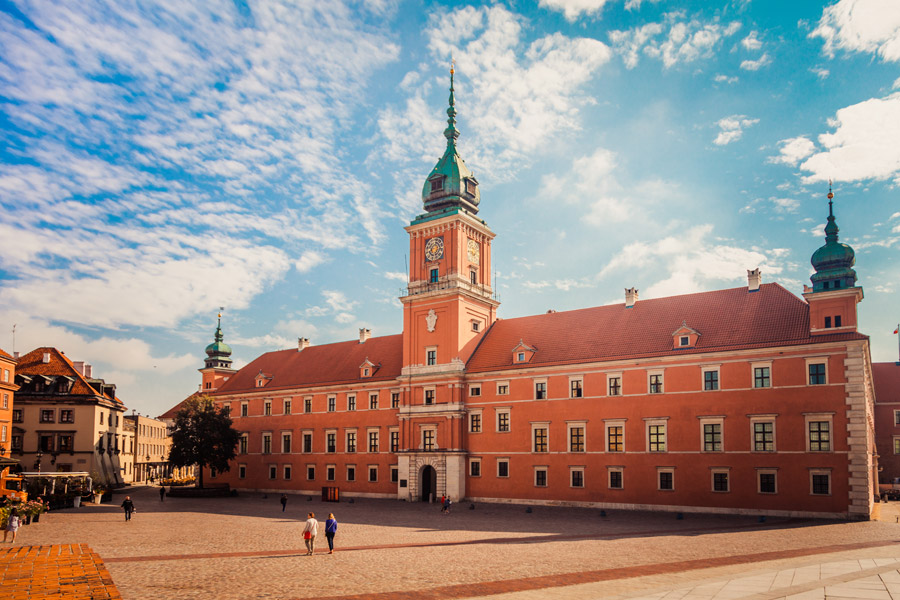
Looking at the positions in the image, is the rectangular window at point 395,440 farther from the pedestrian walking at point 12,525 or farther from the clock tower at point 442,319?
the pedestrian walking at point 12,525

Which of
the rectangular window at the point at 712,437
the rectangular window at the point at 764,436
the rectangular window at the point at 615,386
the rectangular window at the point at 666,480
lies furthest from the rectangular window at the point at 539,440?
the rectangular window at the point at 764,436

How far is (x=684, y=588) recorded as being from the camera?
1653 cm

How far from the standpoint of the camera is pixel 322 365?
227ft

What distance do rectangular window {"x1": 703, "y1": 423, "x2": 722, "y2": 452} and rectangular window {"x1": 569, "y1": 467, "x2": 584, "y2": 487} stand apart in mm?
8691

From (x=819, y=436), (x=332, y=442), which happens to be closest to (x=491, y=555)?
(x=819, y=436)

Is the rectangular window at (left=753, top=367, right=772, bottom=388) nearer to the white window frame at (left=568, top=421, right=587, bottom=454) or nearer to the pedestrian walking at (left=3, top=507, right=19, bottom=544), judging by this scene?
the white window frame at (left=568, top=421, right=587, bottom=454)

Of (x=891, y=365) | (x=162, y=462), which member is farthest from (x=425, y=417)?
(x=162, y=462)

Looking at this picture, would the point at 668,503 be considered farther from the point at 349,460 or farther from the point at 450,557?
the point at 349,460

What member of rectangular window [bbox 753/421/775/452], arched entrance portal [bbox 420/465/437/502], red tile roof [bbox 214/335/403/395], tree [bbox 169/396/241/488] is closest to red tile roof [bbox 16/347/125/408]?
tree [bbox 169/396/241/488]

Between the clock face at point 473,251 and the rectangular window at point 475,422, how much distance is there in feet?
45.0

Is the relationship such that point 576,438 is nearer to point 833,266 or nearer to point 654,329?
point 654,329

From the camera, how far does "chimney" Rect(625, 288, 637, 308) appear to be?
52156 millimetres

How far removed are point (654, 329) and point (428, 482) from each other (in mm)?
22103

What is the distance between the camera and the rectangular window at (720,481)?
41.5 m
